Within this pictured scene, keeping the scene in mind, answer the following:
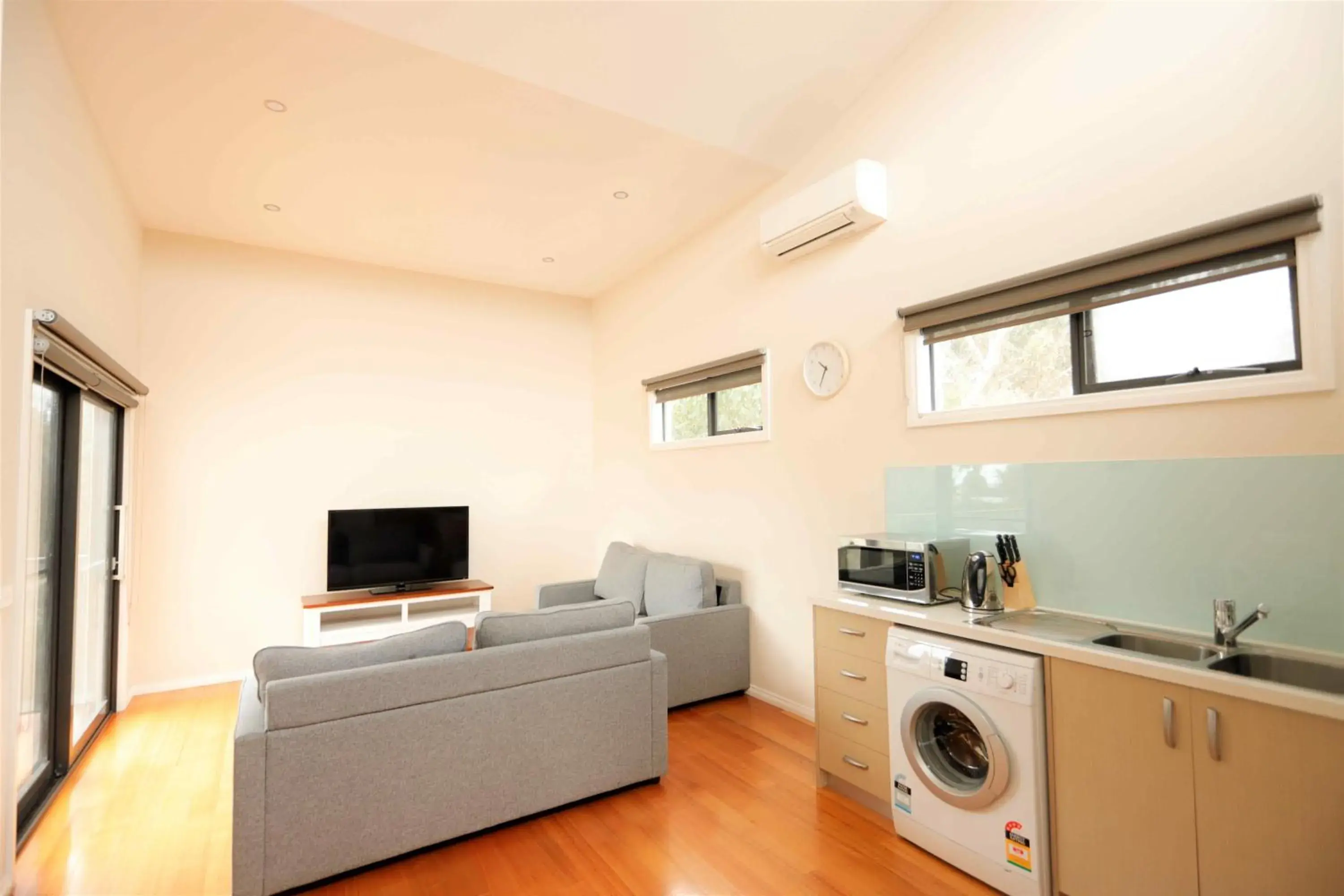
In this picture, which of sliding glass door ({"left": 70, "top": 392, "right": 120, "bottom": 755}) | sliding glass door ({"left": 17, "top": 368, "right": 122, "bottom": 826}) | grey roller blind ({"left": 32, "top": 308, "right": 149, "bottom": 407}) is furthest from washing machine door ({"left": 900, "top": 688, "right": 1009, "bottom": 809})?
sliding glass door ({"left": 70, "top": 392, "right": 120, "bottom": 755})

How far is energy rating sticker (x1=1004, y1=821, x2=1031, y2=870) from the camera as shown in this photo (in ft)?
6.66

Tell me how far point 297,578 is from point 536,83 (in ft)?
13.2

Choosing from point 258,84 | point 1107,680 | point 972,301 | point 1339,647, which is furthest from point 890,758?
point 258,84

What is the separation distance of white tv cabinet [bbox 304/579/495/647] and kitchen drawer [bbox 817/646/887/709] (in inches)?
106

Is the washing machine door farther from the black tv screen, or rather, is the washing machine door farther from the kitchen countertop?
the black tv screen

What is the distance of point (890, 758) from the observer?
8.27ft

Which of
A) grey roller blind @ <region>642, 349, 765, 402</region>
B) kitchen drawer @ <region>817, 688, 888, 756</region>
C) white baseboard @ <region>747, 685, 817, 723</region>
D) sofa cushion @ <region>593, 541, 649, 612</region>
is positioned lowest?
white baseboard @ <region>747, 685, 817, 723</region>

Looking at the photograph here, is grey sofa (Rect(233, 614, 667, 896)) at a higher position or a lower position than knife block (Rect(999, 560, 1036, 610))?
lower

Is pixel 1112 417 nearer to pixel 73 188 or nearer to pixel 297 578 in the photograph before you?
pixel 73 188

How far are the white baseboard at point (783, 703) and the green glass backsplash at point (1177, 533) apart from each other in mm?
1506

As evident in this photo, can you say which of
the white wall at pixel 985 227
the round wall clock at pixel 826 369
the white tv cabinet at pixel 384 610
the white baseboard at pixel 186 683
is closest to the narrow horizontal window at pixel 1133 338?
the white wall at pixel 985 227

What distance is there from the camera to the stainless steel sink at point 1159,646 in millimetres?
2020

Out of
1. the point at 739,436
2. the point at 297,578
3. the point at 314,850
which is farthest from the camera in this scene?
the point at 297,578

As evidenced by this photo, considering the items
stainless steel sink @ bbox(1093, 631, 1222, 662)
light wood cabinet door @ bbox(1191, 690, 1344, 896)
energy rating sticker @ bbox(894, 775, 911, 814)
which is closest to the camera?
light wood cabinet door @ bbox(1191, 690, 1344, 896)
